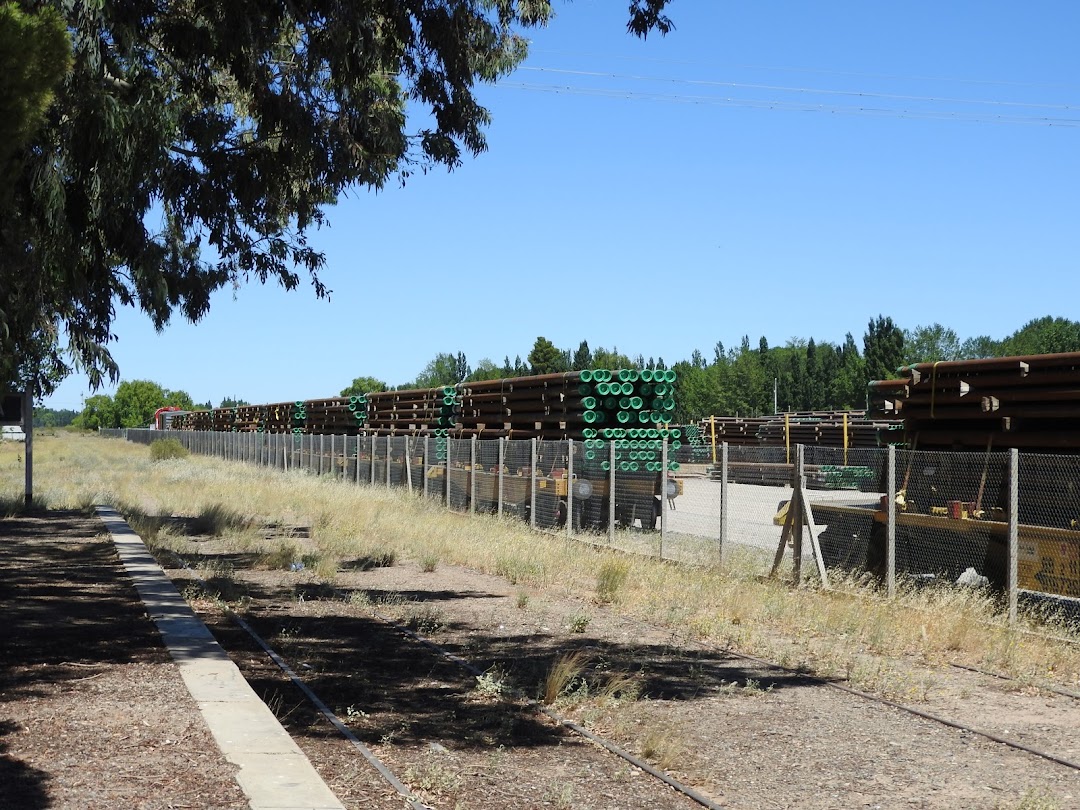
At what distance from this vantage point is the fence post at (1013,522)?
36.1ft

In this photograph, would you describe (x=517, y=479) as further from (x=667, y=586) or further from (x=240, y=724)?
(x=240, y=724)

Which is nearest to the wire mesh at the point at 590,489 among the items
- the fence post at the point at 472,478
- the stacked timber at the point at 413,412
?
the fence post at the point at 472,478

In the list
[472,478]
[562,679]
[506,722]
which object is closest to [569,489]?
[472,478]

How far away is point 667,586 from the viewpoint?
14.2 meters

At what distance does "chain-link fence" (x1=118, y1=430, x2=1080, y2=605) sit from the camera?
1160 cm

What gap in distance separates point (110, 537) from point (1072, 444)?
15.3m

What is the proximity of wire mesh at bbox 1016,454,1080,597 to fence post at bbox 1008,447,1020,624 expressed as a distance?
252 mm

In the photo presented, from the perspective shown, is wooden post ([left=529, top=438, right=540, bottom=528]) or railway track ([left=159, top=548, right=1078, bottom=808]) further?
wooden post ([left=529, top=438, right=540, bottom=528])

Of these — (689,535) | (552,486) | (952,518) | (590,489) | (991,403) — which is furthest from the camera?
(552,486)

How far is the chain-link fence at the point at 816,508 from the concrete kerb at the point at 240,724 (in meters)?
7.05

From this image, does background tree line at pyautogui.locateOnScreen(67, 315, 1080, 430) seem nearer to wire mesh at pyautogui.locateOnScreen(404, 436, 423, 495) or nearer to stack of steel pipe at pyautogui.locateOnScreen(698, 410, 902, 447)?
stack of steel pipe at pyautogui.locateOnScreen(698, 410, 902, 447)

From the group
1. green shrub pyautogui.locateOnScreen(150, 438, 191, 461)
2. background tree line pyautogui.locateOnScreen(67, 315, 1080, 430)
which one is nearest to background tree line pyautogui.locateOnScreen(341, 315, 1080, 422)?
background tree line pyautogui.locateOnScreen(67, 315, 1080, 430)

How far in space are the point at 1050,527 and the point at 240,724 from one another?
26.7ft

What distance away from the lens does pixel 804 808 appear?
6160mm
